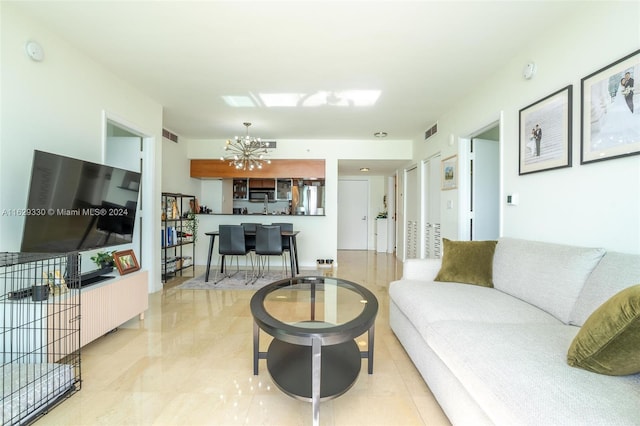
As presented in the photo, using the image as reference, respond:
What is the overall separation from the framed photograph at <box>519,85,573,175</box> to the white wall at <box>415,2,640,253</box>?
0.15ft

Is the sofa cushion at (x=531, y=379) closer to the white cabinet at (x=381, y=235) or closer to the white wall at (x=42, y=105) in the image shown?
the white wall at (x=42, y=105)

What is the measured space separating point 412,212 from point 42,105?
5063mm

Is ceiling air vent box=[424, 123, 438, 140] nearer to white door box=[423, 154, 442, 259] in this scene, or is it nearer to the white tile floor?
white door box=[423, 154, 442, 259]

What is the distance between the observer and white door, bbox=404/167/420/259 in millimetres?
4930

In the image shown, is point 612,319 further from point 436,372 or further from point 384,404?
point 384,404

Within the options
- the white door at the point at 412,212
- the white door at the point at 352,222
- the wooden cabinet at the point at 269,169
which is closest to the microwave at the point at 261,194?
the wooden cabinet at the point at 269,169

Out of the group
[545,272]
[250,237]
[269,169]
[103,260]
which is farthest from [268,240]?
[545,272]

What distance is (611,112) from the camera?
1.59 m

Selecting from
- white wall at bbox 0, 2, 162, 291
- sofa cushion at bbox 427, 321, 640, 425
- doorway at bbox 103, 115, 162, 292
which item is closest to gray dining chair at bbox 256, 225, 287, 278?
doorway at bbox 103, 115, 162, 292

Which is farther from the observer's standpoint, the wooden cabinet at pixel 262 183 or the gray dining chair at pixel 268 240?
the wooden cabinet at pixel 262 183

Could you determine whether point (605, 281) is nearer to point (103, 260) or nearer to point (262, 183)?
point (103, 260)

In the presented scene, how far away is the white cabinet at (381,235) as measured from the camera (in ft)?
23.8

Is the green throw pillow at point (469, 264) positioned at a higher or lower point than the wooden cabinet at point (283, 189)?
lower

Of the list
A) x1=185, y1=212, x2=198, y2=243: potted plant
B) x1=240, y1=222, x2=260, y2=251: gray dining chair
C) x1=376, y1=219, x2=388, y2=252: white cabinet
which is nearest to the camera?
x1=240, y1=222, x2=260, y2=251: gray dining chair
